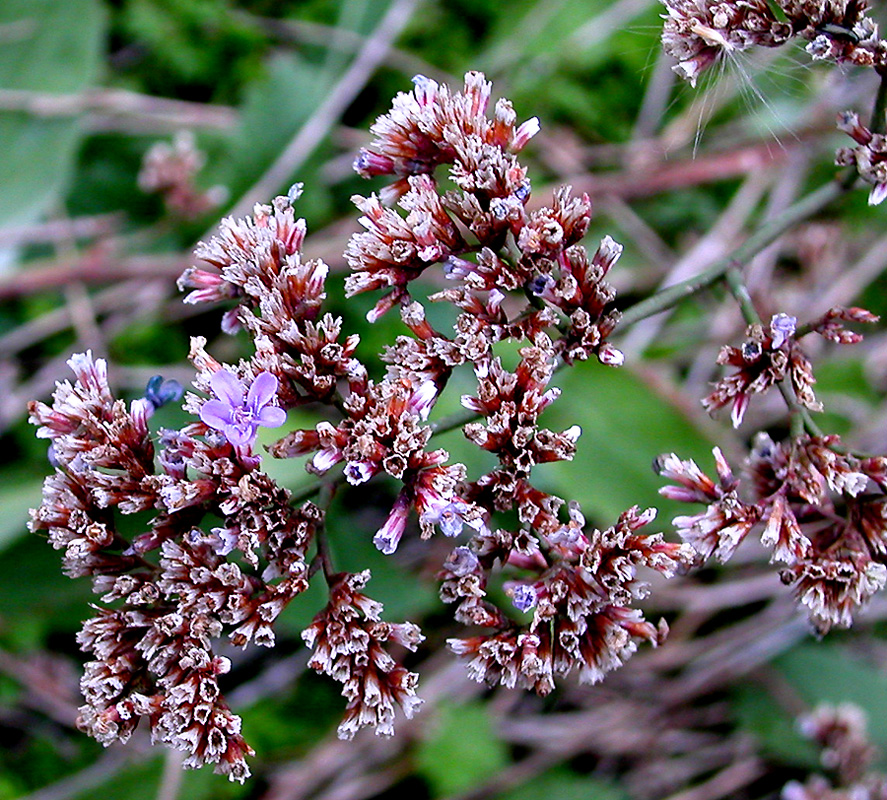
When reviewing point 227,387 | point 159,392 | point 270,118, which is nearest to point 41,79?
point 270,118

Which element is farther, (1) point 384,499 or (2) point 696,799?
(1) point 384,499

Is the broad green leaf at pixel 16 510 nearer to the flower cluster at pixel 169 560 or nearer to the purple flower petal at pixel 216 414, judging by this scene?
the flower cluster at pixel 169 560

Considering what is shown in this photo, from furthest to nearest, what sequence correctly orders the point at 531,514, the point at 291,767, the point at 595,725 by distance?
the point at 595,725, the point at 291,767, the point at 531,514

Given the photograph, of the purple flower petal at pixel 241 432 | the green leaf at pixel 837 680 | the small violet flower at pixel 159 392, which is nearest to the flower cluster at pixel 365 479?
the purple flower petal at pixel 241 432

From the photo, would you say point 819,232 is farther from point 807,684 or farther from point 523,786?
point 523,786

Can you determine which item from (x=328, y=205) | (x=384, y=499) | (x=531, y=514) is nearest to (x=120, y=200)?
(x=328, y=205)

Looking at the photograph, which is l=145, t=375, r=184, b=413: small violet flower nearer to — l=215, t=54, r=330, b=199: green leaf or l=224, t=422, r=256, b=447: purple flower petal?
l=224, t=422, r=256, b=447: purple flower petal

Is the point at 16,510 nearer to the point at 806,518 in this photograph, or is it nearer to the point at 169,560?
the point at 169,560

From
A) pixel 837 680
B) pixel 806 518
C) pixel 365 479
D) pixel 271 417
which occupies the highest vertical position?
pixel 271 417
